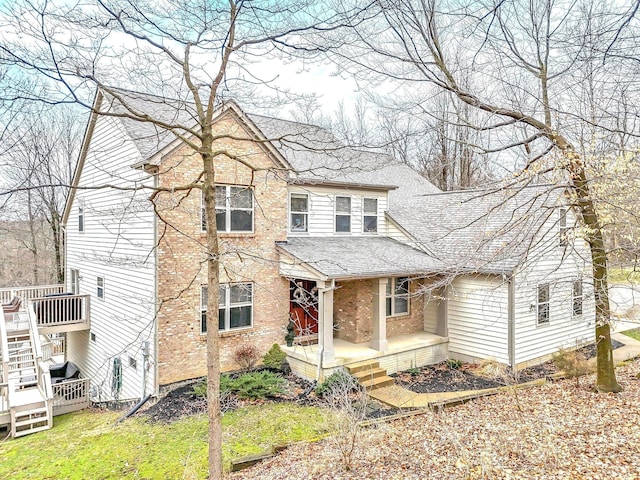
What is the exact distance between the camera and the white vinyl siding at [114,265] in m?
11.4

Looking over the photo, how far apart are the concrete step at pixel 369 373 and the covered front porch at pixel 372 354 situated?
34 cm

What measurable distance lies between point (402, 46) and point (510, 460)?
7472mm

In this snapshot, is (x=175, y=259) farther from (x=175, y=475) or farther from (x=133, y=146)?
(x=175, y=475)

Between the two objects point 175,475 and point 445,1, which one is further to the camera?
point 445,1

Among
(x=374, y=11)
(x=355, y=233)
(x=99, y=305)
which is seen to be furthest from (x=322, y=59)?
(x=99, y=305)

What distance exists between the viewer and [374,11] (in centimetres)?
745

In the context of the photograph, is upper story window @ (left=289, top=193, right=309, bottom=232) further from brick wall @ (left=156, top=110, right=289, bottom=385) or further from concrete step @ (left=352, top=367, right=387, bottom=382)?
concrete step @ (left=352, top=367, right=387, bottom=382)

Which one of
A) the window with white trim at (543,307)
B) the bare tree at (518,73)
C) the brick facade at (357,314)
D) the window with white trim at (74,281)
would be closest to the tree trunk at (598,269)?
the bare tree at (518,73)

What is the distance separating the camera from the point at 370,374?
38.0 feet

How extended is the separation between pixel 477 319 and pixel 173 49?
37.4 ft

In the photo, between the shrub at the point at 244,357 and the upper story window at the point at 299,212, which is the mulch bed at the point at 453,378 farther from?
the upper story window at the point at 299,212

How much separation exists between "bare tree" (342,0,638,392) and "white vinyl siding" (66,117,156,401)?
6.99 m

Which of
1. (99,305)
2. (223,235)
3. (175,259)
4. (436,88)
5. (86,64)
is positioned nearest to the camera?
(86,64)

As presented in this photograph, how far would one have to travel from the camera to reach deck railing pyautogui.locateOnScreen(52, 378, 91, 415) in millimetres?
12281
